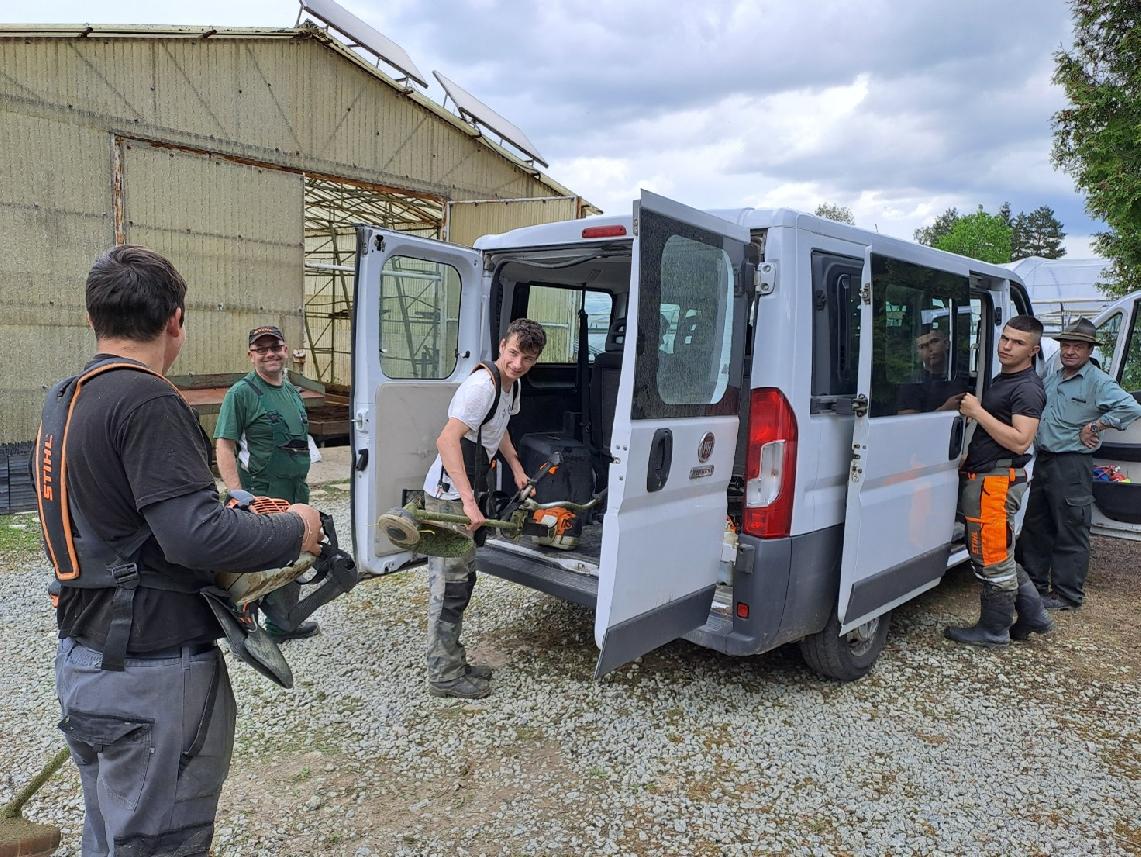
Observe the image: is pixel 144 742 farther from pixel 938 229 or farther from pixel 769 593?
pixel 938 229

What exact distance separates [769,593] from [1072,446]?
3121 millimetres

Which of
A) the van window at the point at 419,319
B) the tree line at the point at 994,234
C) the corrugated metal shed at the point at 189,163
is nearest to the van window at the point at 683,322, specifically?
the van window at the point at 419,319

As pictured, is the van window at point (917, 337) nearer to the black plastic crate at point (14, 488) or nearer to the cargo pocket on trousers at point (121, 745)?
the cargo pocket on trousers at point (121, 745)

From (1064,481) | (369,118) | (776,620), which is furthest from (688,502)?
(369,118)

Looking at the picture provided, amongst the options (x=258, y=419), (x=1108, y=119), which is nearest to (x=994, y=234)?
(x=1108, y=119)

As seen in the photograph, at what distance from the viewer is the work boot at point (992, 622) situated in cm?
425

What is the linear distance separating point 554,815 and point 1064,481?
13.5ft

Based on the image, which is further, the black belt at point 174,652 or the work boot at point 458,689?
the work boot at point 458,689

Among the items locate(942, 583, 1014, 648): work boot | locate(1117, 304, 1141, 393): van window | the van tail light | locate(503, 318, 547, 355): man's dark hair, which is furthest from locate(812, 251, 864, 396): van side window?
locate(1117, 304, 1141, 393): van window

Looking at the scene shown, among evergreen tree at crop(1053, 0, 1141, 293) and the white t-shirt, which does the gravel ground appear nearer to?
the white t-shirt

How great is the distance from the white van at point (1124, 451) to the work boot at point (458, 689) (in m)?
4.43

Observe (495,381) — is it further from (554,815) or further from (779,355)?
(554,815)

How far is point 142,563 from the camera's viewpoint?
1.67 meters

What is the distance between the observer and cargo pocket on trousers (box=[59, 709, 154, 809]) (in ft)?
5.40
